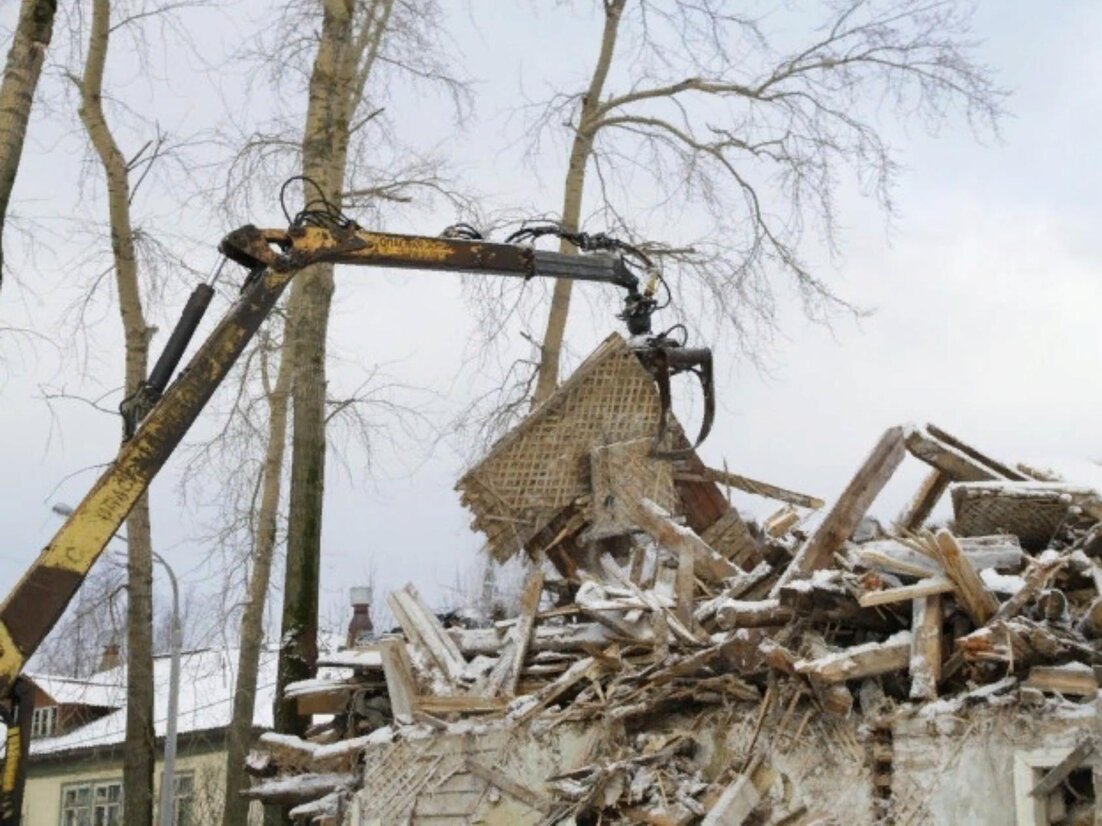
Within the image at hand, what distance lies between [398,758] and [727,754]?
7.86 feet

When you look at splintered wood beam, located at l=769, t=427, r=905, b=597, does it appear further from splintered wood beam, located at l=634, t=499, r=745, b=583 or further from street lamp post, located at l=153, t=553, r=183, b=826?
street lamp post, located at l=153, t=553, r=183, b=826

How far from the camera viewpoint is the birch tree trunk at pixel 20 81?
10906 millimetres

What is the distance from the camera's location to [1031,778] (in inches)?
298

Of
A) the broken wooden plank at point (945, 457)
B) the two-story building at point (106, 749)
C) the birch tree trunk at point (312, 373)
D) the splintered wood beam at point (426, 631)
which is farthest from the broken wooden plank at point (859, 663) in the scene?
the two-story building at point (106, 749)

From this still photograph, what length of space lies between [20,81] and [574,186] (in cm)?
906

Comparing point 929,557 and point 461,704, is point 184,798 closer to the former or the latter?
point 461,704

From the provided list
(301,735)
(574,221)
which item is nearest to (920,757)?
(301,735)

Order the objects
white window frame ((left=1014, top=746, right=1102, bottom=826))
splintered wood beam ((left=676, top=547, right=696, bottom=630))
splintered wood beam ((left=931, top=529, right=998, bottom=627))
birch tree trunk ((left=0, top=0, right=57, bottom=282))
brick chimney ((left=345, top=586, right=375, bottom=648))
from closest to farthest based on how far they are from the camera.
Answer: white window frame ((left=1014, top=746, right=1102, bottom=826)) < splintered wood beam ((left=931, top=529, right=998, bottom=627)) < splintered wood beam ((left=676, top=547, right=696, bottom=630)) < birch tree trunk ((left=0, top=0, right=57, bottom=282)) < brick chimney ((left=345, top=586, right=375, bottom=648))

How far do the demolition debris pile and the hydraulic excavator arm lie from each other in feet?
4.18

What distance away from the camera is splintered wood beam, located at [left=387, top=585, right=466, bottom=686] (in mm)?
10376

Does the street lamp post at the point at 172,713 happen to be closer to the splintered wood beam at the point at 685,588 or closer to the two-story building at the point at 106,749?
the two-story building at the point at 106,749

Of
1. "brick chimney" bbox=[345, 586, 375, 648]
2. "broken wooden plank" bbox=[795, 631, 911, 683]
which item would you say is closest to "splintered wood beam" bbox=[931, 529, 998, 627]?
"broken wooden plank" bbox=[795, 631, 911, 683]

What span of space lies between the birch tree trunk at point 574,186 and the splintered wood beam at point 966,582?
9866 mm

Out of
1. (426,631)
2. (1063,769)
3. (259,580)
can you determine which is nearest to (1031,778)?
(1063,769)
